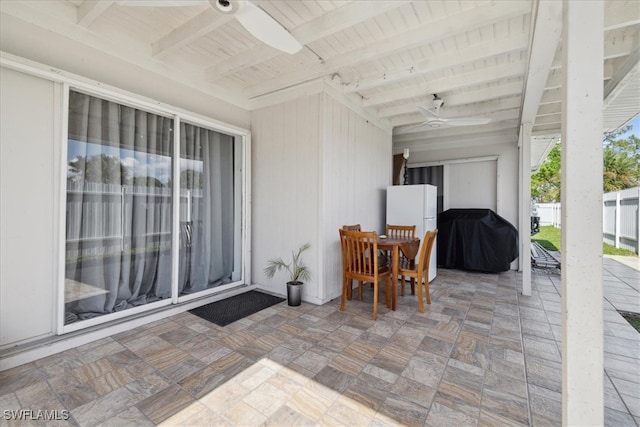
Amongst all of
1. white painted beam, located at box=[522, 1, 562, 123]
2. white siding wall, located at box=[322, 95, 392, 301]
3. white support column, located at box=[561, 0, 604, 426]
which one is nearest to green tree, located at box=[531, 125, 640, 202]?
white painted beam, located at box=[522, 1, 562, 123]

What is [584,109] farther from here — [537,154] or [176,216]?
[537,154]

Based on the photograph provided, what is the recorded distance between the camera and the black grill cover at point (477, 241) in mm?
4891

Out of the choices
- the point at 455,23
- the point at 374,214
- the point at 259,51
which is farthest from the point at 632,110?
the point at 259,51

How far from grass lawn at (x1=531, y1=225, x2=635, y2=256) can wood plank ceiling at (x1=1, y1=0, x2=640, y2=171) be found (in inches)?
167

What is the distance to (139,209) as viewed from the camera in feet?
9.56

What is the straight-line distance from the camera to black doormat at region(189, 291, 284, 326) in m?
3.04

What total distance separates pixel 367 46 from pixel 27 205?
3.28 meters

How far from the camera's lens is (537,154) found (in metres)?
7.48

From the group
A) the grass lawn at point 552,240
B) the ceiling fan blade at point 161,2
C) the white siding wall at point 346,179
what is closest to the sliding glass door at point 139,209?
the ceiling fan blade at point 161,2

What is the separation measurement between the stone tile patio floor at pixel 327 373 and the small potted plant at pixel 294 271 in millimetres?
314

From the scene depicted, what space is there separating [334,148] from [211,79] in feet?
5.76

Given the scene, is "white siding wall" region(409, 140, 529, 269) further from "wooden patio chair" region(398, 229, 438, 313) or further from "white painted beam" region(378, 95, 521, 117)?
"wooden patio chair" region(398, 229, 438, 313)

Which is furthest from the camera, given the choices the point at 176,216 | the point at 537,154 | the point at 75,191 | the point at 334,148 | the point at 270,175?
the point at 537,154

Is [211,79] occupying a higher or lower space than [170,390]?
higher
